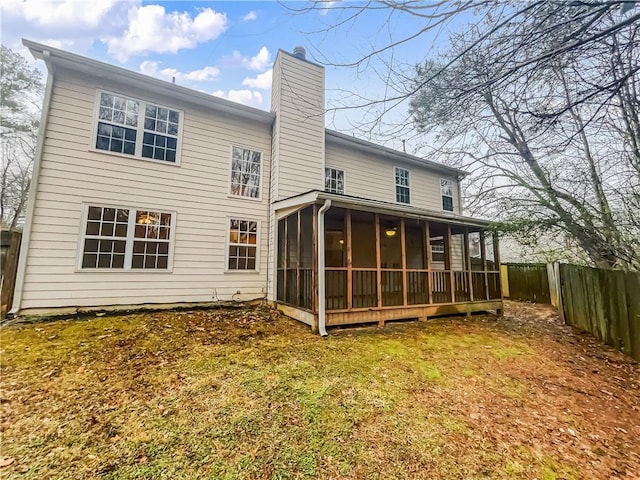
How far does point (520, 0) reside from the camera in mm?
2602

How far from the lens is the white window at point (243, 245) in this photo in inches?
305

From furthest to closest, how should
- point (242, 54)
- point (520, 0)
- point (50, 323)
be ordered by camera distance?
point (50, 323)
point (242, 54)
point (520, 0)

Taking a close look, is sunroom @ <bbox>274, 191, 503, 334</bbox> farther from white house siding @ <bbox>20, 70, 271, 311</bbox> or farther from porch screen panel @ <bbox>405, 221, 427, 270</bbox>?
white house siding @ <bbox>20, 70, 271, 311</bbox>

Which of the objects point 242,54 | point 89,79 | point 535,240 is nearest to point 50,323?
point 89,79

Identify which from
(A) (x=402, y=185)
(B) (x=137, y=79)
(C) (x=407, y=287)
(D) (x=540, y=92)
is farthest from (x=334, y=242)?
(B) (x=137, y=79)

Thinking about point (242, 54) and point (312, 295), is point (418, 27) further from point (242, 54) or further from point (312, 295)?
point (312, 295)

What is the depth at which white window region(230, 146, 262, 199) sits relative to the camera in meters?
8.05

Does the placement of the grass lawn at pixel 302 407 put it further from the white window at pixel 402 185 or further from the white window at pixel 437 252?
the white window at pixel 402 185

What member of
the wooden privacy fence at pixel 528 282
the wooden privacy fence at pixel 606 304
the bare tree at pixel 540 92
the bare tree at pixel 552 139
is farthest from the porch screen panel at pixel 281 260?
the wooden privacy fence at pixel 528 282

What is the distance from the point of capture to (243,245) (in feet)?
25.9

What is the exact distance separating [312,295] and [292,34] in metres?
4.55

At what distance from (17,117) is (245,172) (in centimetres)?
1041

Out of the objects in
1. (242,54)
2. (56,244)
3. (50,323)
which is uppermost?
(242,54)

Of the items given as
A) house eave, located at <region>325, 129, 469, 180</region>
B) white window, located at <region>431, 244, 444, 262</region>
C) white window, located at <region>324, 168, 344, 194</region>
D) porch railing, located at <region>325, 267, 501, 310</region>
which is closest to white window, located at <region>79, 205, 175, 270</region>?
porch railing, located at <region>325, 267, 501, 310</region>
